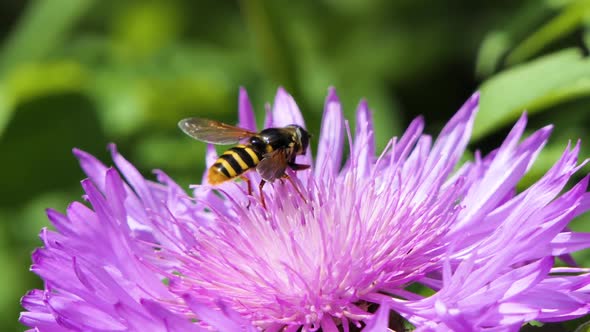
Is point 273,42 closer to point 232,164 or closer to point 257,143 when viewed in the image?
point 257,143

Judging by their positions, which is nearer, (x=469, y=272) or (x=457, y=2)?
(x=469, y=272)

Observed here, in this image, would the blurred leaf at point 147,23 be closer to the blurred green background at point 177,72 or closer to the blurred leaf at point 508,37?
the blurred green background at point 177,72

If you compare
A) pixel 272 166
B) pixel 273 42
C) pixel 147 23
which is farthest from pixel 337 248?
pixel 147 23

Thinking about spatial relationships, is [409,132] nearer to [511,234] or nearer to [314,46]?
[511,234]

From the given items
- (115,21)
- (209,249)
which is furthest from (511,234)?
(115,21)

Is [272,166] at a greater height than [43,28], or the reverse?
[43,28]

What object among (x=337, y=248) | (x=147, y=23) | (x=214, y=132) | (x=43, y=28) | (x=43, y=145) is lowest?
(x=337, y=248)

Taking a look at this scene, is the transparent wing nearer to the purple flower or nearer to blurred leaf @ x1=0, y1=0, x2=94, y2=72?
the purple flower
